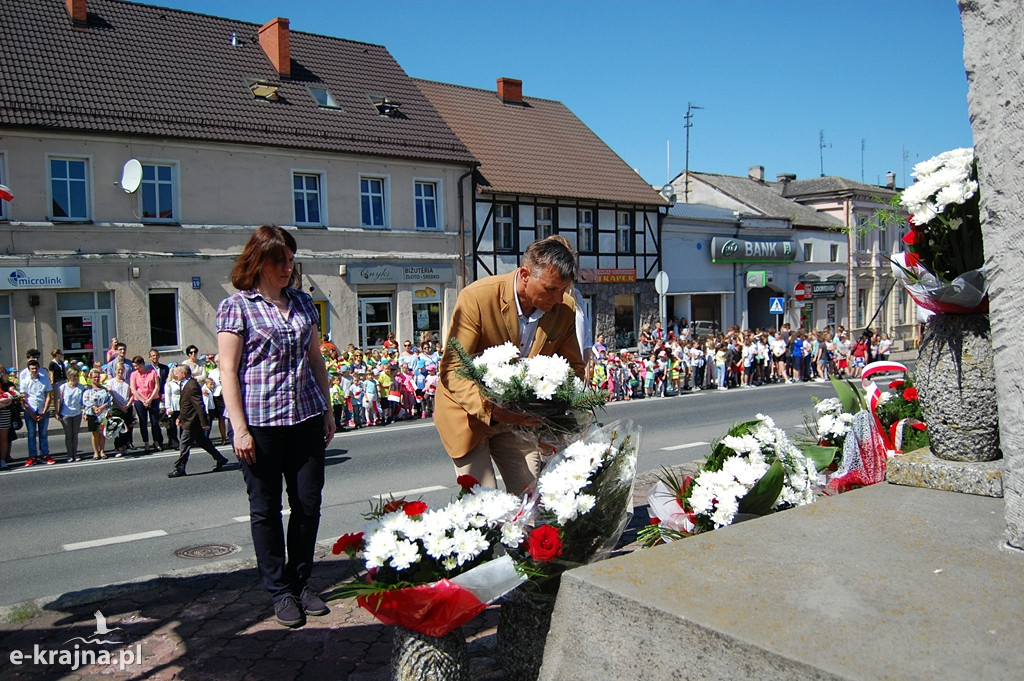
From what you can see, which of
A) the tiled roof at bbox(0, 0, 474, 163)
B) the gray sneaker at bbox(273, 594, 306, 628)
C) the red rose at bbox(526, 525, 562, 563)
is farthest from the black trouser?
the tiled roof at bbox(0, 0, 474, 163)

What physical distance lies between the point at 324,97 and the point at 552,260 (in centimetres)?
2426

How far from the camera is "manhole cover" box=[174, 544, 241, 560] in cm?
666

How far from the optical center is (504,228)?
96.0 feet

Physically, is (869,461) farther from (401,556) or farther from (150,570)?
(150,570)

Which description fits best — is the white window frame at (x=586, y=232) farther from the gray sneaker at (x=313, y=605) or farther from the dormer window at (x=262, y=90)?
the gray sneaker at (x=313, y=605)

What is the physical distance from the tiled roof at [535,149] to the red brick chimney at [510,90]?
230 millimetres

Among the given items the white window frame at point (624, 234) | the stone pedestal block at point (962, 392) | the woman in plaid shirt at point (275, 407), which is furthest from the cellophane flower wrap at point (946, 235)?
the white window frame at point (624, 234)

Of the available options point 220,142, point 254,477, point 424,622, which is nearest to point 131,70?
point 220,142

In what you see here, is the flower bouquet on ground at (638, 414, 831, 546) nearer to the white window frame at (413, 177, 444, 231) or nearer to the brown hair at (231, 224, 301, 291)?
the brown hair at (231, 224, 301, 291)

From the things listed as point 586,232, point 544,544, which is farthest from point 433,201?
point 544,544

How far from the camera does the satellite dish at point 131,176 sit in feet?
68.0

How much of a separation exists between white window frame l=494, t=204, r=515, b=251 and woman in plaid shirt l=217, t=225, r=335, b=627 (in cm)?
2434

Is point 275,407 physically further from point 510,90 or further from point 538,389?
point 510,90

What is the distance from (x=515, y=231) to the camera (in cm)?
2955
